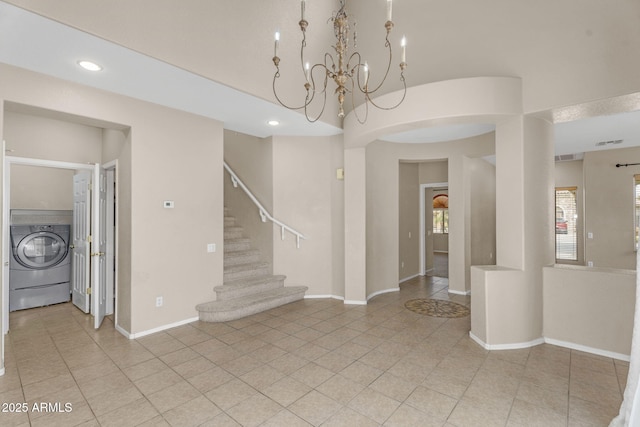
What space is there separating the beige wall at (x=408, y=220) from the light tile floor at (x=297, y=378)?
2.67 meters

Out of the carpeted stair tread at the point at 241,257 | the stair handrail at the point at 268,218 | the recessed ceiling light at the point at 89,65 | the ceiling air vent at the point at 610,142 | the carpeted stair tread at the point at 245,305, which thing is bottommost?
the carpeted stair tread at the point at 245,305

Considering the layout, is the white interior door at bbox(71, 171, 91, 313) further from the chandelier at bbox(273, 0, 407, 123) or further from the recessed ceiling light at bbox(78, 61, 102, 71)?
the chandelier at bbox(273, 0, 407, 123)

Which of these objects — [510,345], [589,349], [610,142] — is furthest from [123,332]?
[610,142]

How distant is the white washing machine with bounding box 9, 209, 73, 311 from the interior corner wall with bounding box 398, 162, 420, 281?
609cm

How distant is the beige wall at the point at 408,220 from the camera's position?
6.49 metres

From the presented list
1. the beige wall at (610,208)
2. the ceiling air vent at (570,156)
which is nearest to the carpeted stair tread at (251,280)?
the beige wall at (610,208)

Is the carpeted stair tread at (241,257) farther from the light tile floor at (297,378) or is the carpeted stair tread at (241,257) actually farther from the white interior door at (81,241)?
the white interior door at (81,241)

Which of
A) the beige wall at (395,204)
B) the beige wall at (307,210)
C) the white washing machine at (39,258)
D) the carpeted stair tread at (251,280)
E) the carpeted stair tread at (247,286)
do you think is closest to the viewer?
the carpeted stair tread at (247,286)

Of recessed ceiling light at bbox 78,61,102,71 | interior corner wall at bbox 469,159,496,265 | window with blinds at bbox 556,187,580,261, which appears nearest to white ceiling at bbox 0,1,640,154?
recessed ceiling light at bbox 78,61,102,71

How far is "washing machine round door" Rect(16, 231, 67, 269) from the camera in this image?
4488 mm

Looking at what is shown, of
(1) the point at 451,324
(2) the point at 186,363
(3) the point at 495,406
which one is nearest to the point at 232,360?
(2) the point at 186,363

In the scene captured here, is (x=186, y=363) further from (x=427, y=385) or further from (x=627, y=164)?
(x=627, y=164)

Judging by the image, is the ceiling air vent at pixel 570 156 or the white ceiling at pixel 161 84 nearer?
the white ceiling at pixel 161 84

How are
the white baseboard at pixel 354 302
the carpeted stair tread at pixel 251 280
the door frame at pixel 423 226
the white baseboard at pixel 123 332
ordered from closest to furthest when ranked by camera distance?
the white baseboard at pixel 123 332 → the carpeted stair tread at pixel 251 280 → the white baseboard at pixel 354 302 → the door frame at pixel 423 226
